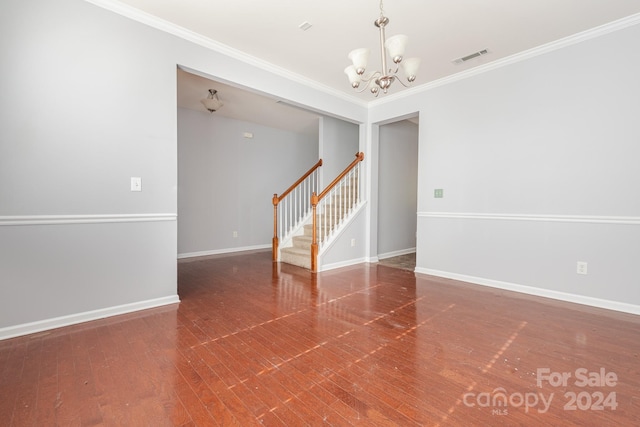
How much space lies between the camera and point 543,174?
3211mm

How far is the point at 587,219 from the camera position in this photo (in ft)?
9.59

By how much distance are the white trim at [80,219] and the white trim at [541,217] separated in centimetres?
346

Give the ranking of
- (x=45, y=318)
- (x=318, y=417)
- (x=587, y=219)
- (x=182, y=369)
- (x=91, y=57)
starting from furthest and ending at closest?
(x=587, y=219)
(x=91, y=57)
(x=45, y=318)
(x=182, y=369)
(x=318, y=417)

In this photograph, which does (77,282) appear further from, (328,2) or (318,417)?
(328,2)

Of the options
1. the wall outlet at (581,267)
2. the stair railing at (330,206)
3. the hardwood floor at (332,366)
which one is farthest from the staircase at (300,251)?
the wall outlet at (581,267)

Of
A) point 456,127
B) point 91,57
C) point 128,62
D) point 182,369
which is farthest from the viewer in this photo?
point 456,127

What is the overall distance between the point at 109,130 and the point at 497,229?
4.29 metres

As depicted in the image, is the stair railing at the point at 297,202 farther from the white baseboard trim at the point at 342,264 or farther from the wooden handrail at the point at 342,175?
the white baseboard trim at the point at 342,264

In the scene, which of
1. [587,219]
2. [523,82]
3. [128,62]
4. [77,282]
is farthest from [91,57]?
[587,219]

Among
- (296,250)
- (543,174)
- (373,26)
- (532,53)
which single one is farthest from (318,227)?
(532,53)

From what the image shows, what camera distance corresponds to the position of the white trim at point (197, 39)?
2541 mm

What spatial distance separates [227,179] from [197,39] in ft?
10.2

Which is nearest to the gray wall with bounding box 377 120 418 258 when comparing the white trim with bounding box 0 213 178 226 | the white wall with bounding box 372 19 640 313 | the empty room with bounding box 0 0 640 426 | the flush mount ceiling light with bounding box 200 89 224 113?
the empty room with bounding box 0 0 640 426

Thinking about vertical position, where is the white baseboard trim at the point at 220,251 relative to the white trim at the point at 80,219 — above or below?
below
